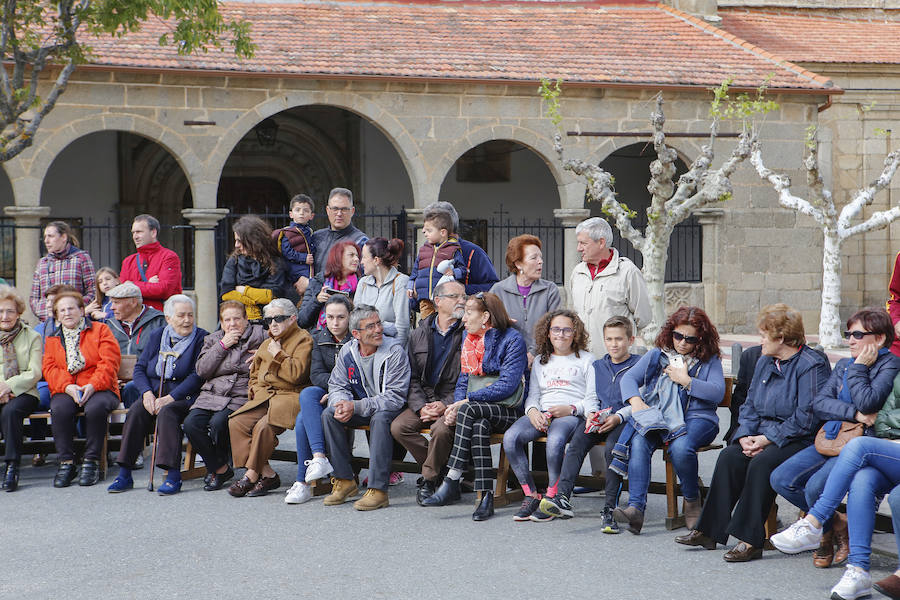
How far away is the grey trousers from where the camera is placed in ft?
20.7

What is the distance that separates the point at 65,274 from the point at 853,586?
5968mm

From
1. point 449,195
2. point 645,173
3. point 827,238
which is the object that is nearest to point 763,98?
point 827,238

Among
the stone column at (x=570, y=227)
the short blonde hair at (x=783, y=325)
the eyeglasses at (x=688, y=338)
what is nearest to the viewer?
the short blonde hair at (x=783, y=325)

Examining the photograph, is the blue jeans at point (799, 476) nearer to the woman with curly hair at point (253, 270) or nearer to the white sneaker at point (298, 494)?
the white sneaker at point (298, 494)

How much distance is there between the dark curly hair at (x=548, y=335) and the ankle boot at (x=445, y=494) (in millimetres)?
887

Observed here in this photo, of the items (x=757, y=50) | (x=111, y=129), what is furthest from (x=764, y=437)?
(x=757, y=50)

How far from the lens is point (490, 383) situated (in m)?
6.35

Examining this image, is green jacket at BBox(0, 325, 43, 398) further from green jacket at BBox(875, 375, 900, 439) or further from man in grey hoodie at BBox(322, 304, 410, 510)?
green jacket at BBox(875, 375, 900, 439)

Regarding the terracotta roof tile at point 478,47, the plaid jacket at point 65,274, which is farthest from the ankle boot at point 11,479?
the terracotta roof tile at point 478,47

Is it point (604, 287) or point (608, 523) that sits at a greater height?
point (604, 287)

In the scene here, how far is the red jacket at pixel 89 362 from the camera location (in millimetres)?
7074

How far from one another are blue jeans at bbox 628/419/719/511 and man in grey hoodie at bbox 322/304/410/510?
4.91ft

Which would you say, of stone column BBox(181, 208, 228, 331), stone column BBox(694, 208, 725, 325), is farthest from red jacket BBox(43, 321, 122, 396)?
stone column BBox(694, 208, 725, 325)

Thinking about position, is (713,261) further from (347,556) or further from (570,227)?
(347,556)
